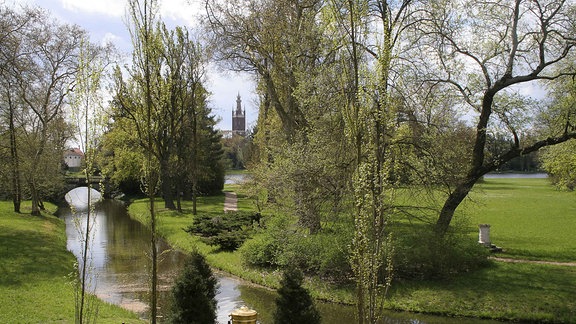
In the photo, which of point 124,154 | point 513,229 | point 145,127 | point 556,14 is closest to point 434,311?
point 145,127

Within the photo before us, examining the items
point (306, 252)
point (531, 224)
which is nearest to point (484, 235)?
point (306, 252)

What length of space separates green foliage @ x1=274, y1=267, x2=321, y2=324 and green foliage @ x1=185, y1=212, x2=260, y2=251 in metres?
12.2

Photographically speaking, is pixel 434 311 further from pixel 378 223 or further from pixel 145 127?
pixel 145 127

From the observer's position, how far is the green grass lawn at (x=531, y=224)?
18.2 meters

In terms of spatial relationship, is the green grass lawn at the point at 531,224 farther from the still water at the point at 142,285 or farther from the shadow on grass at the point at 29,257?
the shadow on grass at the point at 29,257

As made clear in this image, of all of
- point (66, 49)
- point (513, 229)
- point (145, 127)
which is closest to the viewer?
point (145, 127)

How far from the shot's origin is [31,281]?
14594mm

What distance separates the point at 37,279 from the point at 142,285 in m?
2.99

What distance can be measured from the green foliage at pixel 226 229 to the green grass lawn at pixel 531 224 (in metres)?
9.14

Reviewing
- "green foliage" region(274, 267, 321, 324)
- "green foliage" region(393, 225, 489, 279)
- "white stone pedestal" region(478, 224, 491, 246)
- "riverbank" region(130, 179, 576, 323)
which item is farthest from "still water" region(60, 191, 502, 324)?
"white stone pedestal" region(478, 224, 491, 246)

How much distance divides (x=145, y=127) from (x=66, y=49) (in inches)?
927

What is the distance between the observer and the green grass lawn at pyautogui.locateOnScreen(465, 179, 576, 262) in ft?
59.8

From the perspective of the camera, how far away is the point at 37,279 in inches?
587

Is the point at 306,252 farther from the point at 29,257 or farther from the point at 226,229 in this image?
the point at 29,257
